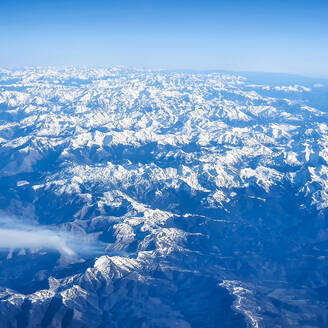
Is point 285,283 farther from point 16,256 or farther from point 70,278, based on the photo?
point 16,256

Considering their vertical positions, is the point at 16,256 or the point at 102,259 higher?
the point at 102,259

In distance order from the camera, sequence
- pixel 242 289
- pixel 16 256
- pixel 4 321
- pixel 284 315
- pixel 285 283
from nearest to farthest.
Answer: pixel 4 321
pixel 284 315
pixel 242 289
pixel 285 283
pixel 16 256

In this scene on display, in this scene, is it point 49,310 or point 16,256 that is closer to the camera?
point 49,310

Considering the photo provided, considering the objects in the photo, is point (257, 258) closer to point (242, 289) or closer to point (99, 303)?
point (242, 289)

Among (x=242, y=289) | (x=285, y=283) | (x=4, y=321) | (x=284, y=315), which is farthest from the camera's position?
(x=285, y=283)

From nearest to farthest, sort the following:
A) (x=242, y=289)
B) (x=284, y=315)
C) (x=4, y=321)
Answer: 1. (x=4, y=321)
2. (x=284, y=315)
3. (x=242, y=289)

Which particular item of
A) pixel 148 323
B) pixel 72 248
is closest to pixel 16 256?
pixel 72 248

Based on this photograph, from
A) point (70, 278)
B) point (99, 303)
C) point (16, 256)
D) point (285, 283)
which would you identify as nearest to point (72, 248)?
point (16, 256)

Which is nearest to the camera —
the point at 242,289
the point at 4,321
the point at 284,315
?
the point at 4,321

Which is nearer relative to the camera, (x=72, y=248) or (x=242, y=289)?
(x=242, y=289)
